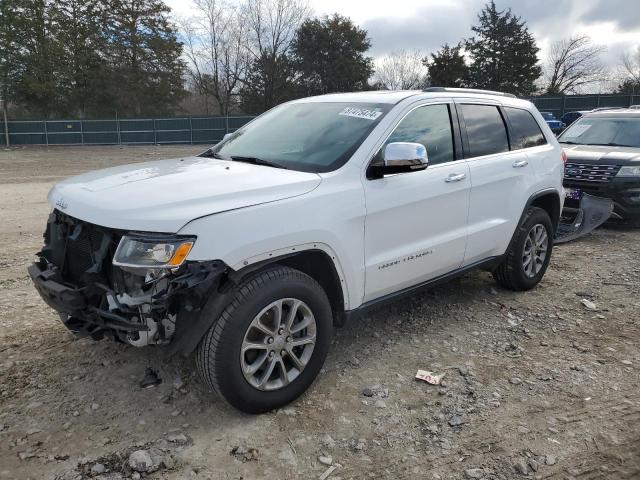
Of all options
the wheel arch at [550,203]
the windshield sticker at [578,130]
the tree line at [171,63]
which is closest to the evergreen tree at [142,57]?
the tree line at [171,63]

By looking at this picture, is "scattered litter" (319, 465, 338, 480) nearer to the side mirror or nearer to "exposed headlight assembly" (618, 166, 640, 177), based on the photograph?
the side mirror

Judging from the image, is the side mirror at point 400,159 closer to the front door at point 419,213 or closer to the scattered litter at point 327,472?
the front door at point 419,213

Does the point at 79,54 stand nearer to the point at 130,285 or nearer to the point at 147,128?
the point at 147,128

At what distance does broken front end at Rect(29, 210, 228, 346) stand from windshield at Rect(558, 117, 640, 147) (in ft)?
27.1

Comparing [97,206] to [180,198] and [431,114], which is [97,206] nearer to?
[180,198]

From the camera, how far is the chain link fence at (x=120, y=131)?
2984 centimetres

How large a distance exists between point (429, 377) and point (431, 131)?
1816mm

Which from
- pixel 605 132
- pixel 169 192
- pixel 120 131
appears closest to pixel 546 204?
pixel 169 192

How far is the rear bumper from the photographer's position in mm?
7703

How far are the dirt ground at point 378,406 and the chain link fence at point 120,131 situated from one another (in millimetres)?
28164

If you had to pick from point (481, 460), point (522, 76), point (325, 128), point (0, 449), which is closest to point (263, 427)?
point (481, 460)

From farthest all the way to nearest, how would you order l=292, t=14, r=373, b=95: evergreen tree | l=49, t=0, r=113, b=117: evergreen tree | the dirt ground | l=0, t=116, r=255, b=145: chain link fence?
l=292, t=14, r=373, b=95: evergreen tree → l=49, t=0, r=113, b=117: evergreen tree → l=0, t=116, r=255, b=145: chain link fence → the dirt ground

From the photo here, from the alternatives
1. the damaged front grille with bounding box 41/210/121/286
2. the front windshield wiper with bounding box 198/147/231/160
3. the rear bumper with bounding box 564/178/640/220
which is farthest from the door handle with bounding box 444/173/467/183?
the rear bumper with bounding box 564/178/640/220

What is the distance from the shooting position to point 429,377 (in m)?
3.58
